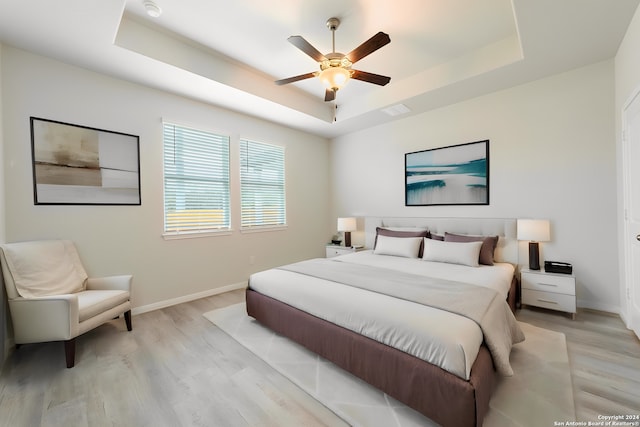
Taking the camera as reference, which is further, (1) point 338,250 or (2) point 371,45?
(1) point 338,250

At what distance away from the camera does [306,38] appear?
9.06 feet

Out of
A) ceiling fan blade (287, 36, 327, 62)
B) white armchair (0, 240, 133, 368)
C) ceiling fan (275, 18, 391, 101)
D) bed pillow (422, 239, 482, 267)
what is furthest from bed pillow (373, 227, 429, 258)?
white armchair (0, 240, 133, 368)

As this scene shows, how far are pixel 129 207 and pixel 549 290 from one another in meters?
4.91

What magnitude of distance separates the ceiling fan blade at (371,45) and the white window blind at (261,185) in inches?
99.0

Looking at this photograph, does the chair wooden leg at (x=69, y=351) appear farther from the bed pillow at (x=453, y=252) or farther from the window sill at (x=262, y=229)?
Answer: the bed pillow at (x=453, y=252)

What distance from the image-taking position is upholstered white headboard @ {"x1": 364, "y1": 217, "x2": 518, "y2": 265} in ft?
10.8

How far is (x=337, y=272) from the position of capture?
2.67 meters

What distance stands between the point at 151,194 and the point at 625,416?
4537 millimetres

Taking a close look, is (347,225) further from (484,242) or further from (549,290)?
(549,290)

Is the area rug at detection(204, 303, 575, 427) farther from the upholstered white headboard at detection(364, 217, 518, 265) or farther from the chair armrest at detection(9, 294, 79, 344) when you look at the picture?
the chair armrest at detection(9, 294, 79, 344)

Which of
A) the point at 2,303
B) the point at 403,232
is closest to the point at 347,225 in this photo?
the point at 403,232

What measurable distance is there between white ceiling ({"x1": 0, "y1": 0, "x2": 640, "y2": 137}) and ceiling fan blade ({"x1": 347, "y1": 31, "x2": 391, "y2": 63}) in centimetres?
46

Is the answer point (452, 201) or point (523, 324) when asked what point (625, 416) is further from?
point (452, 201)

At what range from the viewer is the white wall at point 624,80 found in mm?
2135
